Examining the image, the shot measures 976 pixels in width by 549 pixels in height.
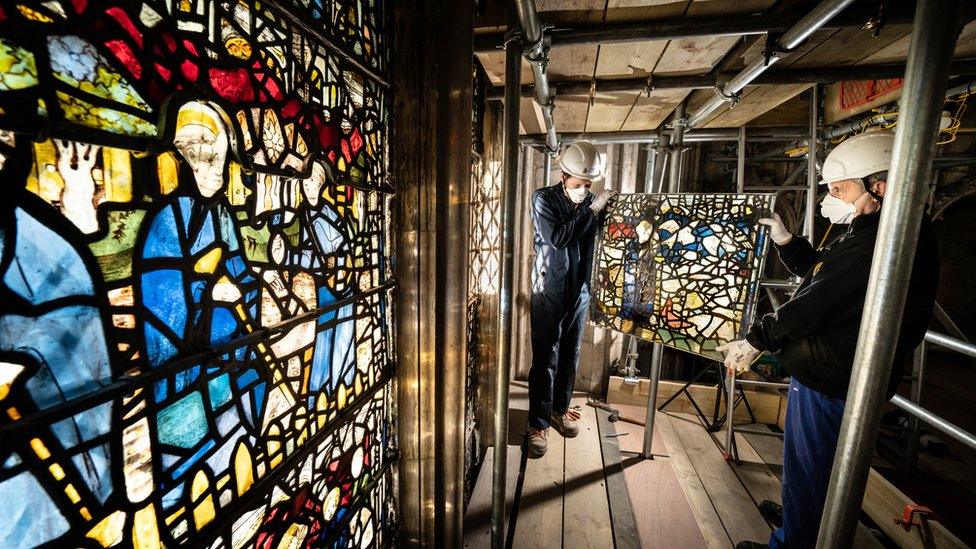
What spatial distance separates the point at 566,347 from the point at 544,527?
1.25m

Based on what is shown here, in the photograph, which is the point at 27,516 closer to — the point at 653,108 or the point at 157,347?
the point at 157,347

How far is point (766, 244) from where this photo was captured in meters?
1.68

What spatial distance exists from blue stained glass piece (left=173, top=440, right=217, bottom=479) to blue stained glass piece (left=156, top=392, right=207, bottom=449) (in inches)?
0.9

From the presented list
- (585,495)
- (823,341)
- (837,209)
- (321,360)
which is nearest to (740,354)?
(823,341)

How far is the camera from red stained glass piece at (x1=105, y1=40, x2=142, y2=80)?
0.53m

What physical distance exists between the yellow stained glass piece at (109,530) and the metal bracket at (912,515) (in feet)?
11.7

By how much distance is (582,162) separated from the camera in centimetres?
252

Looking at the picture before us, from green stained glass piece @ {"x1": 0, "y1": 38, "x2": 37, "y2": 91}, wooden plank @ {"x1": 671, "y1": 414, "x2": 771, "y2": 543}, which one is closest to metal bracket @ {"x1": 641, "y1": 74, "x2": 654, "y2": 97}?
green stained glass piece @ {"x1": 0, "y1": 38, "x2": 37, "y2": 91}

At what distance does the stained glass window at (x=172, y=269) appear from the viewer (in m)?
0.46

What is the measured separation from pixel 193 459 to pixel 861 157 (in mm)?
2506

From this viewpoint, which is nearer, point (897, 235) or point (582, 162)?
point (897, 235)

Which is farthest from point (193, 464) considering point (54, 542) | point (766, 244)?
point (766, 244)

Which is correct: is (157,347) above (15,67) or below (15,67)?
below

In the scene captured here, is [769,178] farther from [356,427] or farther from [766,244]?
[356,427]
